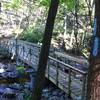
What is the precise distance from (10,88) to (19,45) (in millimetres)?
7744

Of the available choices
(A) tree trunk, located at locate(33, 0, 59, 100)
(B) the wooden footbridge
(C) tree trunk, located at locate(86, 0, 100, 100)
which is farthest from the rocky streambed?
(C) tree trunk, located at locate(86, 0, 100, 100)

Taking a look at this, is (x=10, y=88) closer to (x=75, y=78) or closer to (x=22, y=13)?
(x=75, y=78)

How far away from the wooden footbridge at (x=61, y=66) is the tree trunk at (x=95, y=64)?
3836 millimetres

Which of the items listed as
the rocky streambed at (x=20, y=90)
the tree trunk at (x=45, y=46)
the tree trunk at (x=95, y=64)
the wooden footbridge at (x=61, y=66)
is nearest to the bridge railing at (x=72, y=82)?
the wooden footbridge at (x=61, y=66)

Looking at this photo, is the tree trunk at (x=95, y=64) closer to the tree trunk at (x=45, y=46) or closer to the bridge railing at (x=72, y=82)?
the tree trunk at (x=45, y=46)

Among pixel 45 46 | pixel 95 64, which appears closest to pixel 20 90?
pixel 45 46

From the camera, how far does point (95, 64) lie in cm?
401

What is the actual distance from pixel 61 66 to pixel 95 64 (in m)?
9.28

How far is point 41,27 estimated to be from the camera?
3188 cm

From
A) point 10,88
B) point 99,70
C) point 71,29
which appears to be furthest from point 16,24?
point 99,70

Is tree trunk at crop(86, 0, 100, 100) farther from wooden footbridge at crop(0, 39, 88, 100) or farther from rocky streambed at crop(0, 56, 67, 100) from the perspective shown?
rocky streambed at crop(0, 56, 67, 100)

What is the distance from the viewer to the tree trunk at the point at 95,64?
3.98 meters

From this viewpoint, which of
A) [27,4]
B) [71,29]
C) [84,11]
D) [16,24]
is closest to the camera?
[84,11]

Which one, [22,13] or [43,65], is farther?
[22,13]
